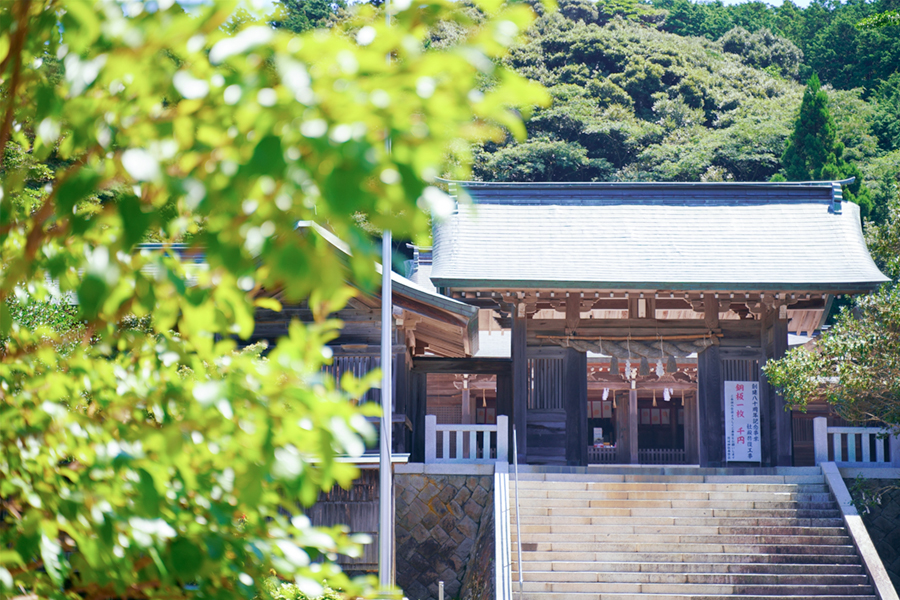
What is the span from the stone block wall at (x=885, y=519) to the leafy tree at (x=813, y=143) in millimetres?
22965

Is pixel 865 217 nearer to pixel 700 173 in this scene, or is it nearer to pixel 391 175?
pixel 700 173

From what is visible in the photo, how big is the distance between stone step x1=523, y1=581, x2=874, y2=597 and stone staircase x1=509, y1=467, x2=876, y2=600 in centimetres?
1

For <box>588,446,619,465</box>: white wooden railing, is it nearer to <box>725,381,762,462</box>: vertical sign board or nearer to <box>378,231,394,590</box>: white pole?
<box>725,381,762,462</box>: vertical sign board

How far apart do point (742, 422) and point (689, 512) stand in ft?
11.9

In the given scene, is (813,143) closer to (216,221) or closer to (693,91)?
(693,91)

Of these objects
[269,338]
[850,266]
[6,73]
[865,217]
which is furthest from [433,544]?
[865,217]

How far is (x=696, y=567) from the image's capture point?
11547mm

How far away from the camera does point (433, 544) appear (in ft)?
45.7

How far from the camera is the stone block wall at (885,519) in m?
13.3

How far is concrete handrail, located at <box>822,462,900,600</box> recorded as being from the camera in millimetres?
11070

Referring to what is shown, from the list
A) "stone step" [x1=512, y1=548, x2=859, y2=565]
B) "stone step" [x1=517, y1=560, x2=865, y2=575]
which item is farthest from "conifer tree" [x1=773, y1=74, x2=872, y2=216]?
"stone step" [x1=517, y1=560, x2=865, y2=575]

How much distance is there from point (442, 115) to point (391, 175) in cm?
22

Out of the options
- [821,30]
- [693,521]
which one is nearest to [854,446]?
[693,521]

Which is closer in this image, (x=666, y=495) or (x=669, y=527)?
A: (x=669, y=527)
